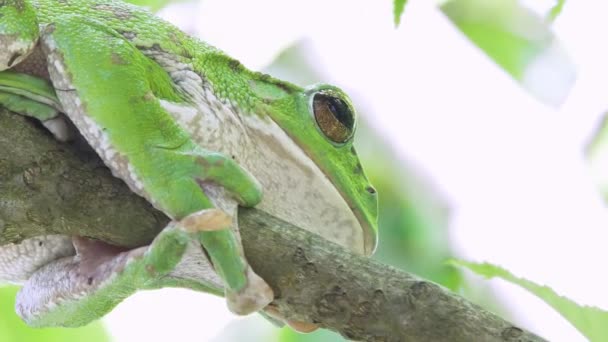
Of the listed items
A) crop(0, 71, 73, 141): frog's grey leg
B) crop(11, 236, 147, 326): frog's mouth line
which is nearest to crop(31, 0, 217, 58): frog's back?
crop(0, 71, 73, 141): frog's grey leg

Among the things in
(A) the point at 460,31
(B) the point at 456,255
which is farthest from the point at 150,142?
(A) the point at 460,31

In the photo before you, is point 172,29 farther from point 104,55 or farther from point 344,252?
point 344,252

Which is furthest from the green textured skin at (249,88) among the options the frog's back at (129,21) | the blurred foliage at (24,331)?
the blurred foliage at (24,331)

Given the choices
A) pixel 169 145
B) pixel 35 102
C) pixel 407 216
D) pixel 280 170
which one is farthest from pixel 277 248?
pixel 407 216

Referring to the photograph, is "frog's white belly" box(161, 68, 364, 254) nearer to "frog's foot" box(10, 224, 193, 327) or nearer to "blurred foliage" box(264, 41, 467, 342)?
"frog's foot" box(10, 224, 193, 327)

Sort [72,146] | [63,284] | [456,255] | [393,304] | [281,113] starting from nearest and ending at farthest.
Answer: [393,304], [72,146], [63,284], [281,113], [456,255]

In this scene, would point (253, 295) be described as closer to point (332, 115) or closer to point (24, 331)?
point (332, 115)
